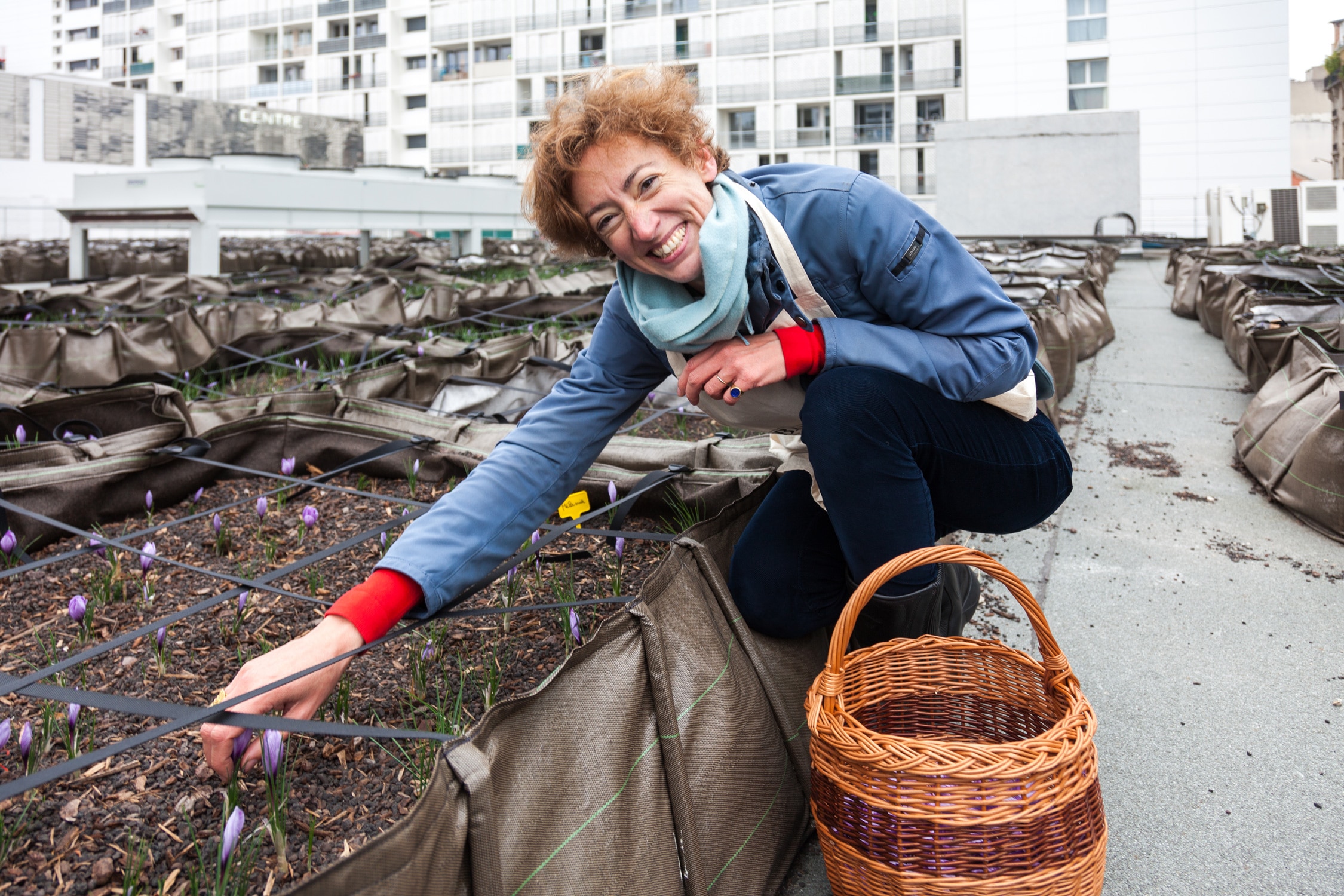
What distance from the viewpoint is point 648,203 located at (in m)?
1.42

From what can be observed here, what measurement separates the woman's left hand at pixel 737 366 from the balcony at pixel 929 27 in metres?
36.0

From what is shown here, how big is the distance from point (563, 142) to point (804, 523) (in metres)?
0.76

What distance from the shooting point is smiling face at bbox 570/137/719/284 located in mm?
1409

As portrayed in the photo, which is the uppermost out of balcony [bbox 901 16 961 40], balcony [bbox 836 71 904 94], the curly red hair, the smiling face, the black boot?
balcony [bbox 901 16 961 40]

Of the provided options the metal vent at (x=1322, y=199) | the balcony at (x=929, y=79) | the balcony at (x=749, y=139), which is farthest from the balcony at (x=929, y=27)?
the metal vent at (x=1322, y=199)

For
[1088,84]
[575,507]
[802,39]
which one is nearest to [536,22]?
[802,39]

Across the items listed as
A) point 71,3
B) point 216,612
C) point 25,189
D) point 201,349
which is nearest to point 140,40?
point 71,3

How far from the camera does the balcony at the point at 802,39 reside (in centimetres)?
3472

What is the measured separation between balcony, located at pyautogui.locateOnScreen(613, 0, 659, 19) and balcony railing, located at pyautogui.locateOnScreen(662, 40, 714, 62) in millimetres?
1455

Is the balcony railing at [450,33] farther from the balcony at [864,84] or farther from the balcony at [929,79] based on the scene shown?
the balcony at [929,79]

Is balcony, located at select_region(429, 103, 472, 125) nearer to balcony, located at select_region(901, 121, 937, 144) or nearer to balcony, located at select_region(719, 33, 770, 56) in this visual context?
balcony, located at select_region(719, 33, 770, 56)

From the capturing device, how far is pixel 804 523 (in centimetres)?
169

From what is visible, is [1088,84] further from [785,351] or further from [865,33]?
[785,351]

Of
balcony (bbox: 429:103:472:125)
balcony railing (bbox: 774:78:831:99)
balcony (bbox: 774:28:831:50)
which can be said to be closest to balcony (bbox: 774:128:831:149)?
balcony railing (bbox: 774:78:831:99)
